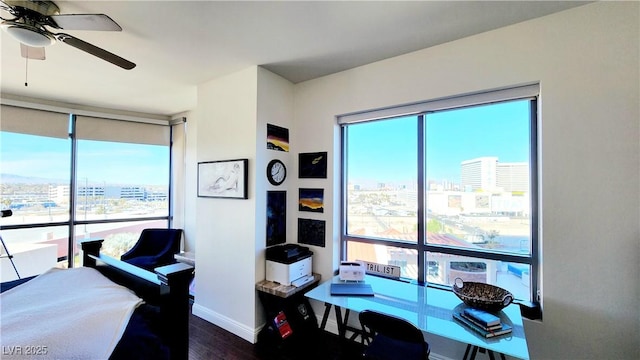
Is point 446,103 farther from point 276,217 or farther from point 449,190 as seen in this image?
point 276,217

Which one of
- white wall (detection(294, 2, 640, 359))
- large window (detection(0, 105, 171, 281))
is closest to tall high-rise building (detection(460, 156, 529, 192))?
white wall (detection(294, 2, 640, 359))

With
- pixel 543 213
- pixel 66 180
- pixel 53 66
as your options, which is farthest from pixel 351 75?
pixel 66 180

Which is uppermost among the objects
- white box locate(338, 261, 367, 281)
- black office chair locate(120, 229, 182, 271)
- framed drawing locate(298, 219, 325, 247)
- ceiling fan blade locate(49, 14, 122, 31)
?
ceiling fan blade locate(49, 14, 122, 31)

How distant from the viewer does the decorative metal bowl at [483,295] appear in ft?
5.44

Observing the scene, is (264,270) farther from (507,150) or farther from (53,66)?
(53,66)

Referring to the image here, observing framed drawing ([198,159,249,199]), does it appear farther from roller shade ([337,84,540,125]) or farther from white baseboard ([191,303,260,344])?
white baseboard ([191,303,260,344])

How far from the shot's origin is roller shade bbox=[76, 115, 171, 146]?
3684 mm

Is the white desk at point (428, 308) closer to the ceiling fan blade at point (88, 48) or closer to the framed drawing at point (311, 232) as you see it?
the framed drawing at point (311, 232)

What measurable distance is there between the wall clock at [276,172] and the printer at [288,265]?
69 cm

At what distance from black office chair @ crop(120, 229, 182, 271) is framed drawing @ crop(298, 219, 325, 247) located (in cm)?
215

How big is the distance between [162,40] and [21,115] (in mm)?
2776

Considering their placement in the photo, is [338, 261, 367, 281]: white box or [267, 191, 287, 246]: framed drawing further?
[267, 191, 287, 246]: framed drawing

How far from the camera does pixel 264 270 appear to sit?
2.55m

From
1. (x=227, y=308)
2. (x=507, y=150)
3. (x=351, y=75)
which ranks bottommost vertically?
(x=227, y=308)
